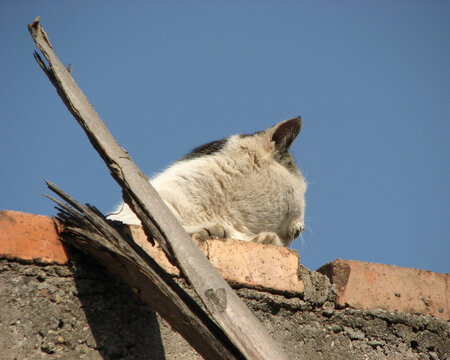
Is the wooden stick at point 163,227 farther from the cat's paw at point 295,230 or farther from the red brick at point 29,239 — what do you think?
the cat's paw at point 295,230

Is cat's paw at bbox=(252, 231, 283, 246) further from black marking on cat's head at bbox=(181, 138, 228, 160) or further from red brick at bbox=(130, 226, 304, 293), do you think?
black marking on cat's head at bbox=(181, 138, 228, 160)

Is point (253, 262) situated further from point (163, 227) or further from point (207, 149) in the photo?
point (207, 149)

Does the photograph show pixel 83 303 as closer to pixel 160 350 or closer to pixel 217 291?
pixel 160 350

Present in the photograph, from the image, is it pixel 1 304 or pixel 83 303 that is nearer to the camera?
pixel 1 304

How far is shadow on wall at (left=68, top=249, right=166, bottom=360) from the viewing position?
1819 mm

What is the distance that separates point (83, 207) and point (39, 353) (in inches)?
16.8

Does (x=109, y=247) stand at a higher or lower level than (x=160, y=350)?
higher

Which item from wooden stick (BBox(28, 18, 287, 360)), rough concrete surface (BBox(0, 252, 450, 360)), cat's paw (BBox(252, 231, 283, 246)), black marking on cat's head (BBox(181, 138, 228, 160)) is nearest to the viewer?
wooden stick (BBox(28, 18, 287, 360))

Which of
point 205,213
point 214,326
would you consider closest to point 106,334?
point 214,326

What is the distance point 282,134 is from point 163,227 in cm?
160

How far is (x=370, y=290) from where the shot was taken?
2.32 metres

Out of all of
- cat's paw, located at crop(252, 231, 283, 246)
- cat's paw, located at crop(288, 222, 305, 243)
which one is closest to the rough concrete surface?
cat's paw, located at crop(252, 231, 283, 246)

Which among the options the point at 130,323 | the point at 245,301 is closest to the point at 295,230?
the point at 245,301

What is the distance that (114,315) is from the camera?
1861mm
